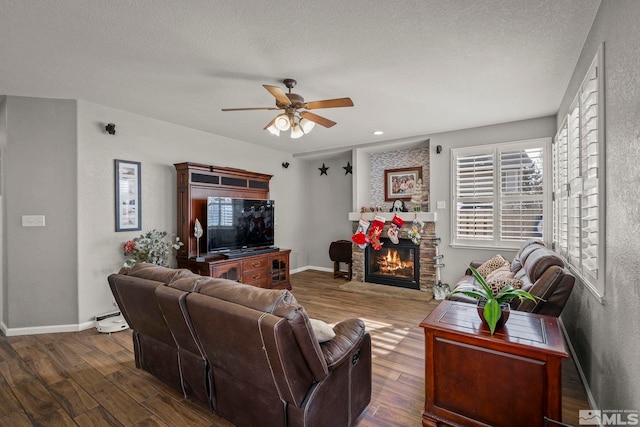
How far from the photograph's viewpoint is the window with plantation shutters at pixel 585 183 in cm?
184

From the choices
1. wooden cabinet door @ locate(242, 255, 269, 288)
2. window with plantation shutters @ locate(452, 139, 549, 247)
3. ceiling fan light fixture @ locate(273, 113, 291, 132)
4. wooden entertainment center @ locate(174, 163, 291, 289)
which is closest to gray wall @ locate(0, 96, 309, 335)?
wooden entertainment center @ locate(174, 163, 291, 289)

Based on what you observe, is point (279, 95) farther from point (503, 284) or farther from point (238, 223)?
point (238, 223)

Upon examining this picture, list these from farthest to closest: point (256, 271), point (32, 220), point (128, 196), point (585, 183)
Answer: point (256, 271)
point (128, 196)
point (32, 220)
point (585, 183)

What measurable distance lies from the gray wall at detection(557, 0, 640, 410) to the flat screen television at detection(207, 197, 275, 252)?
411cm

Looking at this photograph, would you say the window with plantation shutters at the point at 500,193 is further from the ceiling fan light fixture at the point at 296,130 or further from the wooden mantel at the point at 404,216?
the ceiling fan light fixture at the point at 296,130

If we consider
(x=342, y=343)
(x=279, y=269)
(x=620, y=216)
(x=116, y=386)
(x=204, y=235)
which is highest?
(x=620, y=216)

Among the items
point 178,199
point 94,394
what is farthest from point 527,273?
point 178,199

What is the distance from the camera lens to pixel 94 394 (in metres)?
2.21

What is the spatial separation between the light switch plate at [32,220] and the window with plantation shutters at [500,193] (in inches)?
208

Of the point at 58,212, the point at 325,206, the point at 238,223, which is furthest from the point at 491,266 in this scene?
the point at 58,212

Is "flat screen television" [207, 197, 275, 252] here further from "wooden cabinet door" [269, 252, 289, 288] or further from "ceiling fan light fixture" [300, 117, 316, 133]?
"ceiling fan light fixture" [300, 117, 316, 133]

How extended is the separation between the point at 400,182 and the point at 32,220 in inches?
202

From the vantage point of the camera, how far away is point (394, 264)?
5.32 metres

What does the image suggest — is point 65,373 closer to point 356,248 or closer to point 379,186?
point 356,248
